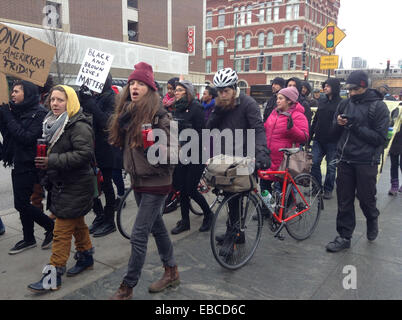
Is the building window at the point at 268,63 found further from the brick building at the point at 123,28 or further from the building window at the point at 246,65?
the brick building at the point at 123,28

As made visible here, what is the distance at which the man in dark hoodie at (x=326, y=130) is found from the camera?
598cm

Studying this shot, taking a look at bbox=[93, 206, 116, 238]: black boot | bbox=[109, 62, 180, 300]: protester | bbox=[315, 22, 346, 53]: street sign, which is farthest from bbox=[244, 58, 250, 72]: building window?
bbox=[109, 62, 180, 300]: protester

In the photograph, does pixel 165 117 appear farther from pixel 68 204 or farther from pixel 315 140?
pixel 315 140

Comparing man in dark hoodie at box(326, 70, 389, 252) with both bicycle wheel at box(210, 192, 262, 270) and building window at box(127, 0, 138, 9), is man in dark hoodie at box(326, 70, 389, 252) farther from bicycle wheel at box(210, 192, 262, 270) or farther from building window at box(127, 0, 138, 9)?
building window at box(127, 0, 138, 9)

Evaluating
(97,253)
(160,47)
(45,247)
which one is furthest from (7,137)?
(160,47)

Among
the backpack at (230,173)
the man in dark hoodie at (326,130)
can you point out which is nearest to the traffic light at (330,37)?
the man in dark hoodie at (326,130)

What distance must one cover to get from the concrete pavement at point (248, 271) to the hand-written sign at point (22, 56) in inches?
78.7

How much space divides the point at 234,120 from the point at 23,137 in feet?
7.14

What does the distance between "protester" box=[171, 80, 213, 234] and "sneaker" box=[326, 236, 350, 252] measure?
5.03 ft

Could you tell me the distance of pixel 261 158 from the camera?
3.42 metres

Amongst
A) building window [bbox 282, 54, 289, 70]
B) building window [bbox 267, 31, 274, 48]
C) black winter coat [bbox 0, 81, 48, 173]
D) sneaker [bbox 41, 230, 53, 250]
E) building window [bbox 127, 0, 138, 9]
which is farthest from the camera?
building window [bbox 267, 31, 274, 48]

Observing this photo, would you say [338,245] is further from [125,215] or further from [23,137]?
[23,137]

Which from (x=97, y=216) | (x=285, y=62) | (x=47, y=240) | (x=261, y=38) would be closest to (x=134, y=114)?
(x=47, y=240)

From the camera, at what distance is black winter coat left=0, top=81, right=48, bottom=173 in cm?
350
